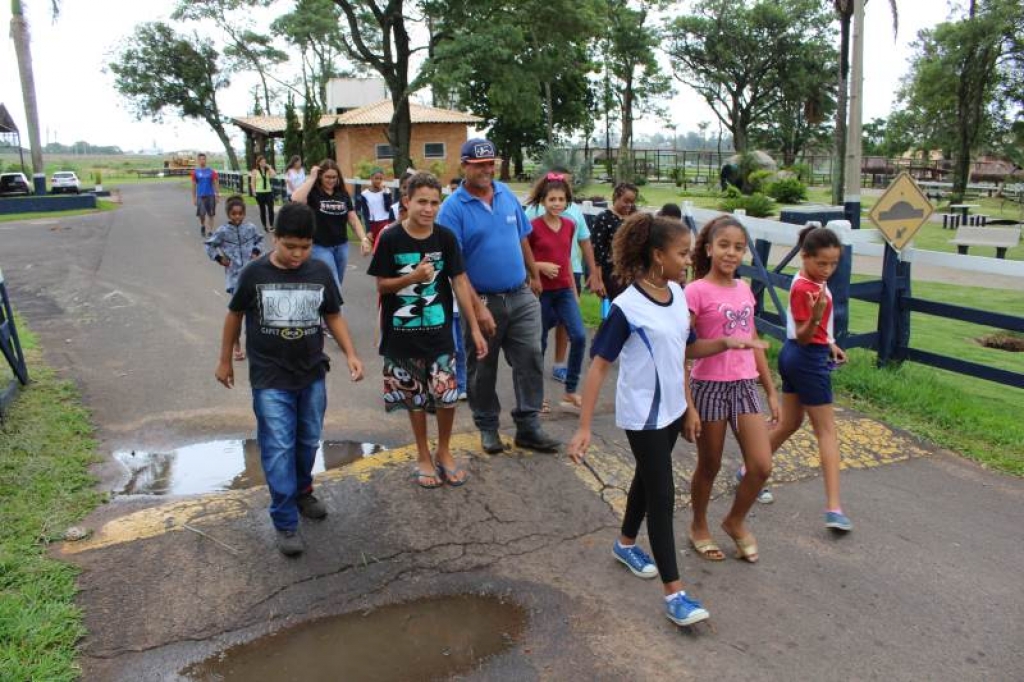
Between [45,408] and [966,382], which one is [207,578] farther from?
[966,382]

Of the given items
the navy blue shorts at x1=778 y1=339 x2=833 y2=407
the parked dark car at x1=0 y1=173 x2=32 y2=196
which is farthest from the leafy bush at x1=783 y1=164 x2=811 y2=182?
the navy blue shorts at x1=778 y1=339 x2=833 y2=407

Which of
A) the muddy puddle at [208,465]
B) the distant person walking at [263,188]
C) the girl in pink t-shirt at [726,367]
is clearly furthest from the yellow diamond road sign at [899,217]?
the distant person walking at [263,188]

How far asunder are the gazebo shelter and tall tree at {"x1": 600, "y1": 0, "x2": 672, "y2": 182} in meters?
11.0

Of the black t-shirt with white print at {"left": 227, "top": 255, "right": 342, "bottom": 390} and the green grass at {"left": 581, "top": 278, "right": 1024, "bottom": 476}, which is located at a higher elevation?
the black t-shirt with white print at {"left": 227, "top": 255, "right": 342, "bottom": 390}

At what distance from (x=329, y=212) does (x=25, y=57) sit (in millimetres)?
25505

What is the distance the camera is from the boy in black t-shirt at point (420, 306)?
14.1 ft

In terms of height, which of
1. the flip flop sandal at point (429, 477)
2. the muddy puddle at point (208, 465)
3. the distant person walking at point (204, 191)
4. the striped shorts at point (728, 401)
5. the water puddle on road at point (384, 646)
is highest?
the distant person walking at point (204, 191)

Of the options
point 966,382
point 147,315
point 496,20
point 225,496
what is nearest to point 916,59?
point 496,20

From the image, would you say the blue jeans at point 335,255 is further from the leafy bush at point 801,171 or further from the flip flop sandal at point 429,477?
the leafy bush at point 801,171

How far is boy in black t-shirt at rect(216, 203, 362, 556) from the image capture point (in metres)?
3.81

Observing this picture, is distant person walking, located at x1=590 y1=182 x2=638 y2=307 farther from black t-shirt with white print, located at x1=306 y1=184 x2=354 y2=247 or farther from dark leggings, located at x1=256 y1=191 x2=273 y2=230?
dark leggings, located at x1=256 y1=191 x2=273 y2=230

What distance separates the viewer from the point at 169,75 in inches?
2141

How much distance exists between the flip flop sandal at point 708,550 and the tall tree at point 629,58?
41.6 m

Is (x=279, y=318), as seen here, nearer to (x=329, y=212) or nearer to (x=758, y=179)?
(x=329, y=212)
